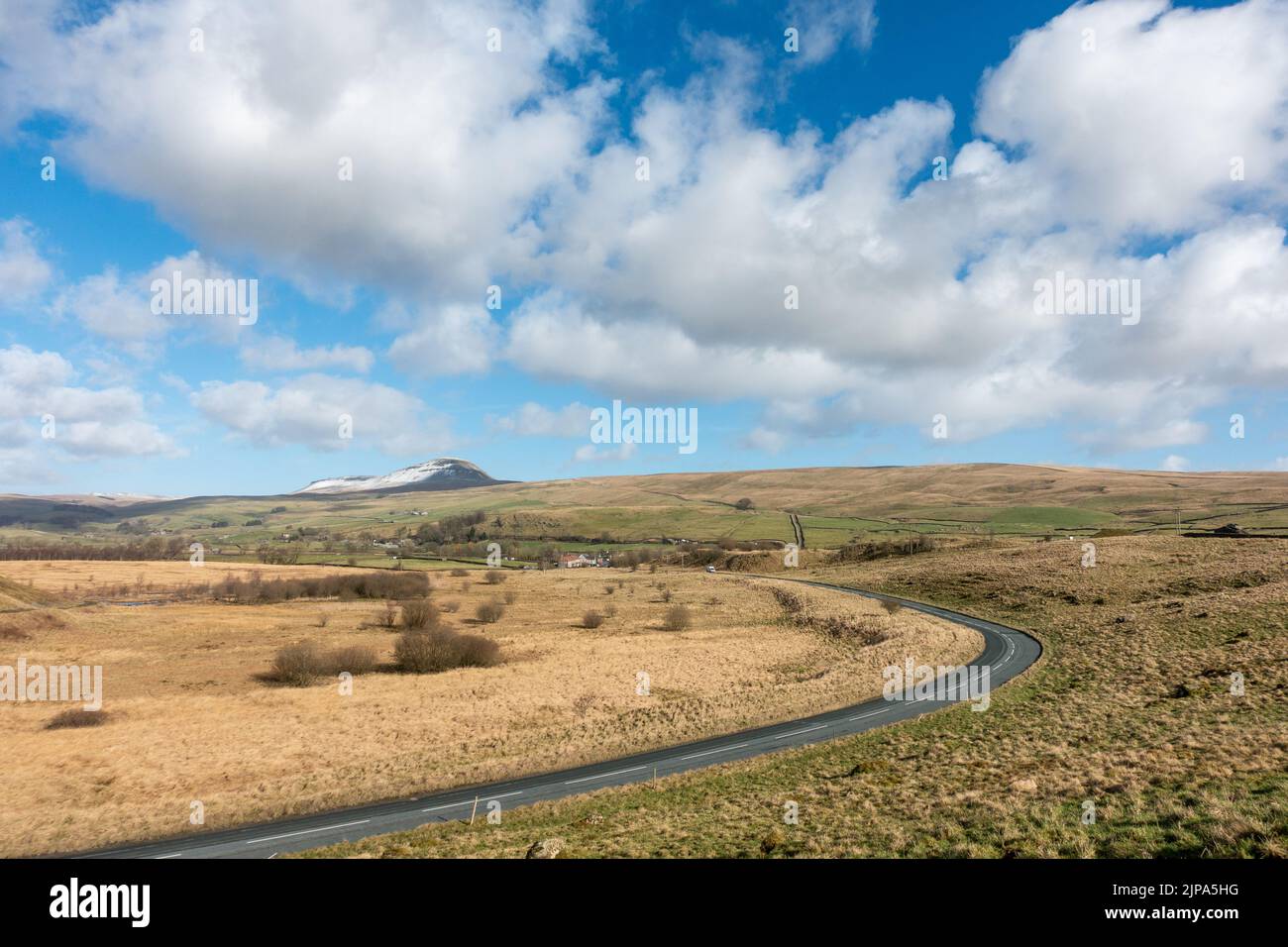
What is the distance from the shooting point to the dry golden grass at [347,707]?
27.4m

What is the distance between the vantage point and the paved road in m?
22.7

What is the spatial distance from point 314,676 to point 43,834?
2519cm

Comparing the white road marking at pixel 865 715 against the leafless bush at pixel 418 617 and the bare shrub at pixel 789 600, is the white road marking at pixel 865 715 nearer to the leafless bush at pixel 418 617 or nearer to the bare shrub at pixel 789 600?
the bare shrub at pixel 789 600

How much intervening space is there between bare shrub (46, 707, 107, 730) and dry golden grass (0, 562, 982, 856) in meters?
0.70

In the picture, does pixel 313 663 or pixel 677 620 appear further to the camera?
pixel 677 620

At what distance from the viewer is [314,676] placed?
48781 mm

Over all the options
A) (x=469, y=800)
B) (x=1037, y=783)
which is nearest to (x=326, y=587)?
(x=469, y=800)

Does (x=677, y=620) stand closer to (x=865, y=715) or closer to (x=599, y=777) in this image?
(x=865, y=715)

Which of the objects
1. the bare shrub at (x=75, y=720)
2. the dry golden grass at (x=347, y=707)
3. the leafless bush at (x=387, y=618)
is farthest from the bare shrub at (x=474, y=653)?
the leafless bush at (x=387, y=618)

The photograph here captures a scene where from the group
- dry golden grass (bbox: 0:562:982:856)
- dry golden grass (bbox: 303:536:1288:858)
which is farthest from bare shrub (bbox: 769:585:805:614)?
dry golden grass (bbox: 303:536:1288:858)

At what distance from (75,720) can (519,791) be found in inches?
1104

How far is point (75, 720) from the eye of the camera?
118ft
